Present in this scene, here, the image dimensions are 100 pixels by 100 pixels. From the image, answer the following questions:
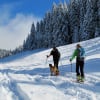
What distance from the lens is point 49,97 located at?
11164 mm

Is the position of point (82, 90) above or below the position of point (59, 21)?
below

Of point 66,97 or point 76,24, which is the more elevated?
point 76,24

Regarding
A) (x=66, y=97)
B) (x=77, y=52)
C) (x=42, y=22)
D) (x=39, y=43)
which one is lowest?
(x=66, y=97)

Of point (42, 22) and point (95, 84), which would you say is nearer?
point (95, 84)

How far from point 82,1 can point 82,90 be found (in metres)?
68.3

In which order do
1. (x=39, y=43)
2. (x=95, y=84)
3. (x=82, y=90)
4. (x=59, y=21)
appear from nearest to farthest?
1. (x=82, y=90)
2. (x=95, y=84)
3. (x=59, y=21)
4. (x=39, y=43)

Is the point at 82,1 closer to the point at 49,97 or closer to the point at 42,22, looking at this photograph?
the point at 42,22

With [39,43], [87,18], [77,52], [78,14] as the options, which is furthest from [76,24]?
[77,52]

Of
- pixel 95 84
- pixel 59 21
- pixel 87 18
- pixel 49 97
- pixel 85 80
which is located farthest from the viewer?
pixel 59 21

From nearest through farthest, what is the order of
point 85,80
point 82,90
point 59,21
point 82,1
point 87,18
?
point 82,90
point 85,80
point 87,18
point 82,1
point 59,21

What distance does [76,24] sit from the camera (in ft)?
268

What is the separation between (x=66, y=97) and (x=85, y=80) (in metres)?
4.55

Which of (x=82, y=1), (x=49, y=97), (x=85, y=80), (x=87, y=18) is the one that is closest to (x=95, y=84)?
(x=85, y=80)

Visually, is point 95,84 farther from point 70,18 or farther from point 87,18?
point 70,18
